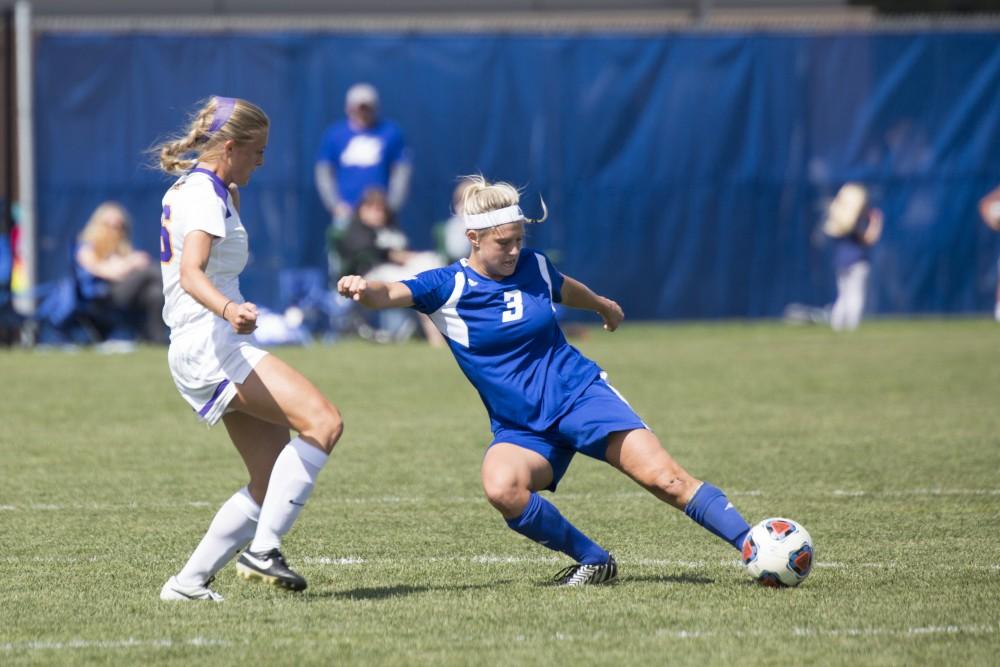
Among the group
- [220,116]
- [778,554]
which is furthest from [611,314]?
[220,116]

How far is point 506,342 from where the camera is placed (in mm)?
5906

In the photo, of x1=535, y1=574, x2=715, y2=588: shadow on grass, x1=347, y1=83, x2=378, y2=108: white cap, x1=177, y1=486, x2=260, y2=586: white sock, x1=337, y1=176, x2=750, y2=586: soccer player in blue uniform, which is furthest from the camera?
x1=347, y1=83, x2=378, y2=108: white cap

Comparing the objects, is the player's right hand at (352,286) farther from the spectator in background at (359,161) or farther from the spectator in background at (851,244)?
the spectator in background at (851,244)

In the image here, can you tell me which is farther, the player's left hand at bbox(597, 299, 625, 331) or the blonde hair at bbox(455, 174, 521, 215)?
the player's left hand at bbox(597, 299, 625, 331)

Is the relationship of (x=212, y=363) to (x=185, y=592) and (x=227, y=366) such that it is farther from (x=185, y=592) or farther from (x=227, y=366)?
(x=185, y=592)

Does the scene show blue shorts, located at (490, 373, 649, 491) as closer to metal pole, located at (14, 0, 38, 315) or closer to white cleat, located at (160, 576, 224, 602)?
white cleat, located at (160, 576, 224, 602)

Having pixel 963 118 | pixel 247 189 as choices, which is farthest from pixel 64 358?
pixel 963 118

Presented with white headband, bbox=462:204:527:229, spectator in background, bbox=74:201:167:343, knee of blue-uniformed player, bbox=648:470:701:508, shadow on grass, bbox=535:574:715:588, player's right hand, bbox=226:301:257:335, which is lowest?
spectator in background, bbox=74:201:167:343

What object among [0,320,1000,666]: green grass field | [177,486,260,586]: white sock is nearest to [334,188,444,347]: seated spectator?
[0,320,1000,666]: green grass field

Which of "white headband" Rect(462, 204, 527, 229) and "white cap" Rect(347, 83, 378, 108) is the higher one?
"white headband" Rect(462, 204, 527, 229)

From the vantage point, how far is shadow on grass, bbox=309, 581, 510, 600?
554cm

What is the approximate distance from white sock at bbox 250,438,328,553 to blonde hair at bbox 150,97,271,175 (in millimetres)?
1055

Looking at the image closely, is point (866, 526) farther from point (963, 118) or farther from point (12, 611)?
point (963, 118)

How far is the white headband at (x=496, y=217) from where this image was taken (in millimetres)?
5840
